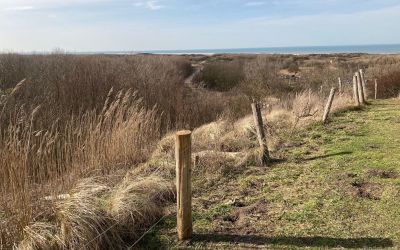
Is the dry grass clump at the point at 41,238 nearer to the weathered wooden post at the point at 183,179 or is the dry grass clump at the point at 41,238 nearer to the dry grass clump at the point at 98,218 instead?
the dry grass clump at the point at 98,218

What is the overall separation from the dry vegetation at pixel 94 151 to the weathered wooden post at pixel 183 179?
674 mm

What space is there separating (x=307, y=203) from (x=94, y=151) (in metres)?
3.70

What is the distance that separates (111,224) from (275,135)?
19.2 feet

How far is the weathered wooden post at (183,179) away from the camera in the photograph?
4.54 m

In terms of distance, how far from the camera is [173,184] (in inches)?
257

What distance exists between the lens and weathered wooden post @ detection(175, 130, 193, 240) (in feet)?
14.9

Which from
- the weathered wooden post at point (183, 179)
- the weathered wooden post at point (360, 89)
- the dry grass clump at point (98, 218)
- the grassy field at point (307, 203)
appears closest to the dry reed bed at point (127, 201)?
the dry grass clump at point (98, 218)

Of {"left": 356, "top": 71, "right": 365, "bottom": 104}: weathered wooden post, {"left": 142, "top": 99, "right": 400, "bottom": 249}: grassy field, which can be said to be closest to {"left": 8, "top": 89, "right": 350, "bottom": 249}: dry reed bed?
{"left": 142, "top": 99, "right": 400, "bottom": 249}: grassy field

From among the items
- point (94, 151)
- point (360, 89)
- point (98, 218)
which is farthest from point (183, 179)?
point (360, 89)

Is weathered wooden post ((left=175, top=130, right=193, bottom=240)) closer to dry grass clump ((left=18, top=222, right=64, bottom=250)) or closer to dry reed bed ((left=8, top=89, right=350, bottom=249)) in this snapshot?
dry reed bed ((left=8, top=89, right=350, bottom=249))

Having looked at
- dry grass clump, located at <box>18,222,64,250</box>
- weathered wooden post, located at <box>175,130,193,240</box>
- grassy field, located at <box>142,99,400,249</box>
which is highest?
weathered wooden post, located at <box>175,130,193,240</box>

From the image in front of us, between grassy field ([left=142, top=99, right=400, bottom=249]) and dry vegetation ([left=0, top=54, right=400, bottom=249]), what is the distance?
0.49m

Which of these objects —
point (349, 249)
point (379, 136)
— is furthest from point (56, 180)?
point (379, 136)

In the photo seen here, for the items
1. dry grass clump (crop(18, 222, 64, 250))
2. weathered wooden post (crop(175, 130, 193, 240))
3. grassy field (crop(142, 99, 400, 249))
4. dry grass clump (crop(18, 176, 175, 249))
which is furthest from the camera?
grassy field (crop(142, 99, 400, 249))
